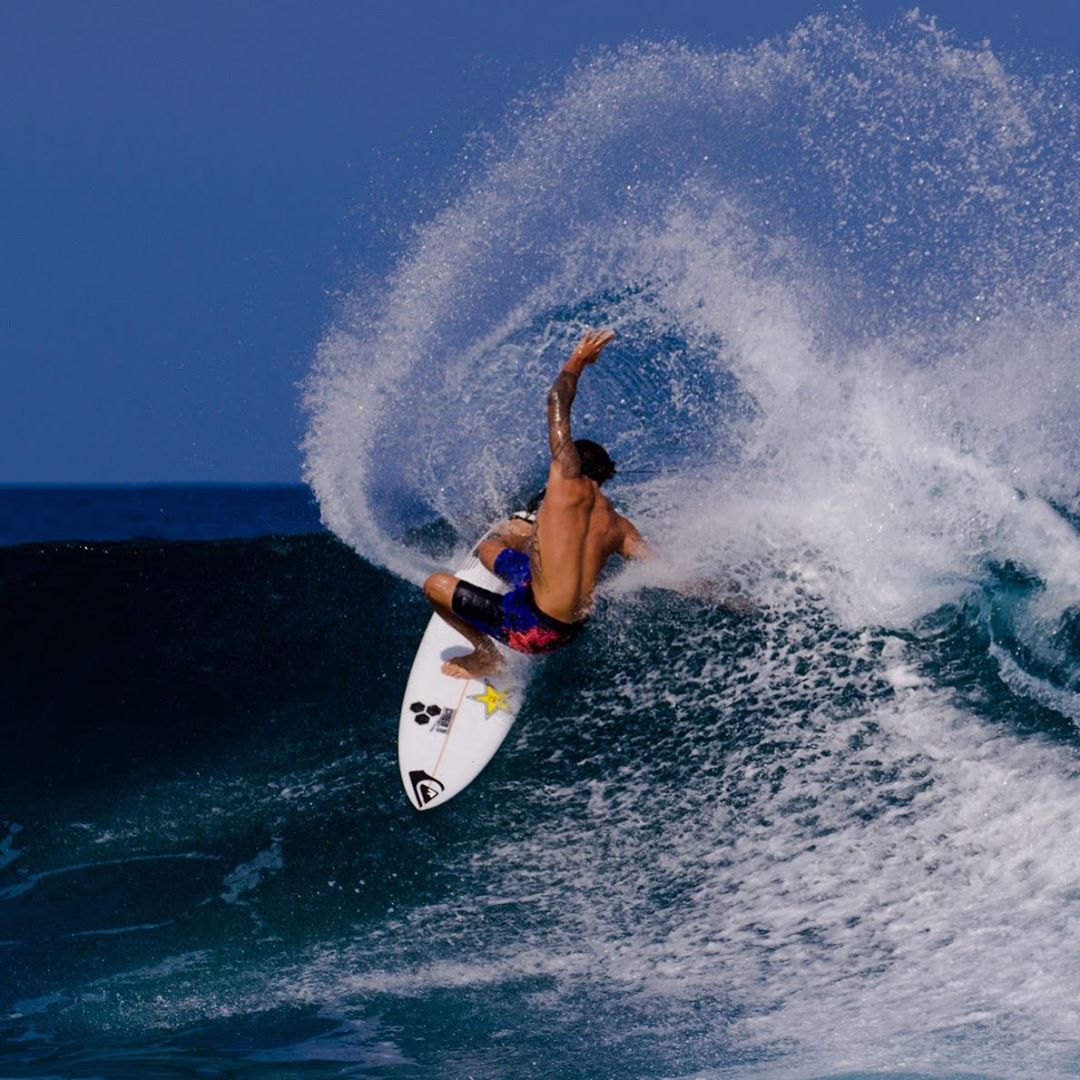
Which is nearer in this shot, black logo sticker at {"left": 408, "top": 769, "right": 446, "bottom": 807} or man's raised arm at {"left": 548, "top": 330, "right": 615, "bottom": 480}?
man's raised arm at {"left": 548, "top": 330, "right": 615, "bottom": 480}

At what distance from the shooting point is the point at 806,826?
5.44 m

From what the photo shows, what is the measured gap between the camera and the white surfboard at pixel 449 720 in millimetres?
5984

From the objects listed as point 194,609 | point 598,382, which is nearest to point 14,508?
point 194,609

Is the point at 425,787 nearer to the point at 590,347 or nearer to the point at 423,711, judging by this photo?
the point at 423,711

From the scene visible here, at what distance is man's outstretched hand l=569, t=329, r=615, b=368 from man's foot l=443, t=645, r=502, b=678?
6.23ft

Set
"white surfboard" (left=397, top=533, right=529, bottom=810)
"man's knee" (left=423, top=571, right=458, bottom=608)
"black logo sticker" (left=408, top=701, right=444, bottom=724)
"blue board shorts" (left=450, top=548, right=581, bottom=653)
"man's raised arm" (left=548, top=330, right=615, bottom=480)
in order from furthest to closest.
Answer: "black logo sticker" (left=408, top=701, right=444, bottom=724) → "white surfboard" (left=397, top=533, right=529, bottom=810) → "man's knee" (left=423, top=571, right=458, bottom=608) → "blue board shorts" (left=450, top=548, right=581, bottom=653) → "man's raised arm" (left=548, top=330, right=615, bottom=480)

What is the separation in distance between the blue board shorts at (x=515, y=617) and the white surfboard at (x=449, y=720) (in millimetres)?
411

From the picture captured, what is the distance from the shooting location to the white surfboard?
5.98 metres

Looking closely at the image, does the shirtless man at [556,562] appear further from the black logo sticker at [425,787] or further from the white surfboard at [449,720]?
the black logo sticker at [425,787]

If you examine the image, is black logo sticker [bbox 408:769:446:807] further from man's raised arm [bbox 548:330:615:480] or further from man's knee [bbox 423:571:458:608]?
man's raised arm [bbox 548:330:615:480]

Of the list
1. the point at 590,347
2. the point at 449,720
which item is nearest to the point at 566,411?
the point at 590,347

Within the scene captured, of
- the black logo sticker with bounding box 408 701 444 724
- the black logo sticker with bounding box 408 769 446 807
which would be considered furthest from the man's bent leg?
the black logo sticker with bounding box 408 769 446 807

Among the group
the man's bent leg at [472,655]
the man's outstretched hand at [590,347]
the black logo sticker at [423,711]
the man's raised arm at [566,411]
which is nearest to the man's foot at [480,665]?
the man's bent leg at [472,655]

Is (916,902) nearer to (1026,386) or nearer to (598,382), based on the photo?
(1026,386)
